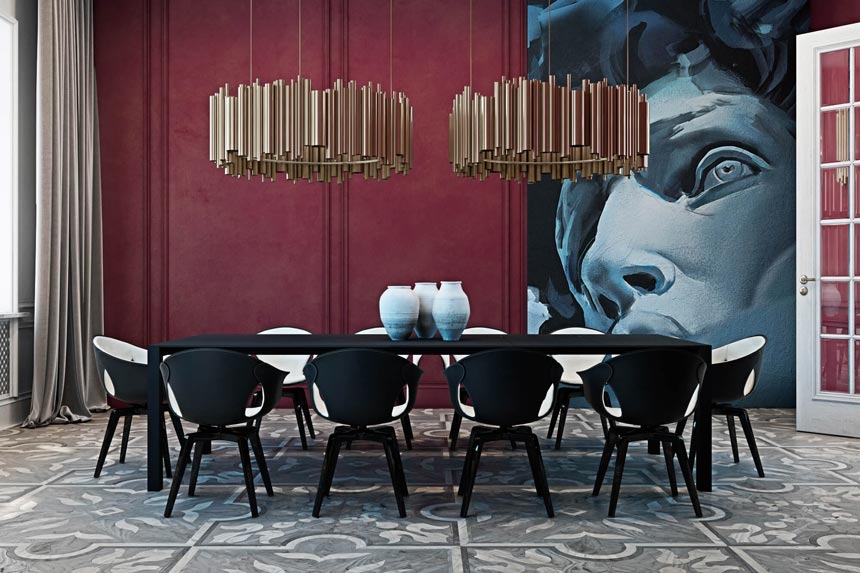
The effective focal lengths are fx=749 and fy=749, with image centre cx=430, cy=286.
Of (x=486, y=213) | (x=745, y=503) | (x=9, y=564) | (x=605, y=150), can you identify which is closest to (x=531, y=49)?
(x=486, y=213)

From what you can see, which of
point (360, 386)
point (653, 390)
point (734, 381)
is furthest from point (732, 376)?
point (360, 386)

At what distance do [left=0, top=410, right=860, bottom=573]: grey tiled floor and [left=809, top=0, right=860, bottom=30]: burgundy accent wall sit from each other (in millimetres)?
3508

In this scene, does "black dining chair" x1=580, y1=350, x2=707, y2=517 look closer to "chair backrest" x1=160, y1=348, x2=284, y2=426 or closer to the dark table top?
the dark table top

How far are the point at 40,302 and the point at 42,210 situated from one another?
72 centimetres

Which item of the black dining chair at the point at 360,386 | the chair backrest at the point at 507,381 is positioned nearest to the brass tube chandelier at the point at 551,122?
the chair backrest at the point at 507,381

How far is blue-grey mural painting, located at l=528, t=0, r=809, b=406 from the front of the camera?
672 centimetres

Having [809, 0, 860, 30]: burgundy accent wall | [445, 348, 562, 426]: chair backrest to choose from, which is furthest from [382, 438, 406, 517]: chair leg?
[809, 0, 860, 30]: burgundy accent wall

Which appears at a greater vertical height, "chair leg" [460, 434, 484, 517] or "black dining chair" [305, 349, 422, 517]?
"black dining chair" [305, 349, 422, 517]

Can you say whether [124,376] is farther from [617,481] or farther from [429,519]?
[617,481]

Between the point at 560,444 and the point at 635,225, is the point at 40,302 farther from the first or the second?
the point at 635,225

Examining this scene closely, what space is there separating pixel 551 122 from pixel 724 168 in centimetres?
330

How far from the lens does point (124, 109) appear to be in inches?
268

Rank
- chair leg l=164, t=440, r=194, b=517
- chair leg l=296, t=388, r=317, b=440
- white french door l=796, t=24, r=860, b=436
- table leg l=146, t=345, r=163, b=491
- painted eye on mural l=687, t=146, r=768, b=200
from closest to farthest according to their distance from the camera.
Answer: chair leg l=164, t=440, r=194, b=517, table leg l=146, t=345, r=163, b=491, chair leg l=296, t=388, r=317, b=440, white french door l=796, t=24, r=860, b=436, painted eye on mural l=687, t=146, r=768, b=200

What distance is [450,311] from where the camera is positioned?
14.3ft
